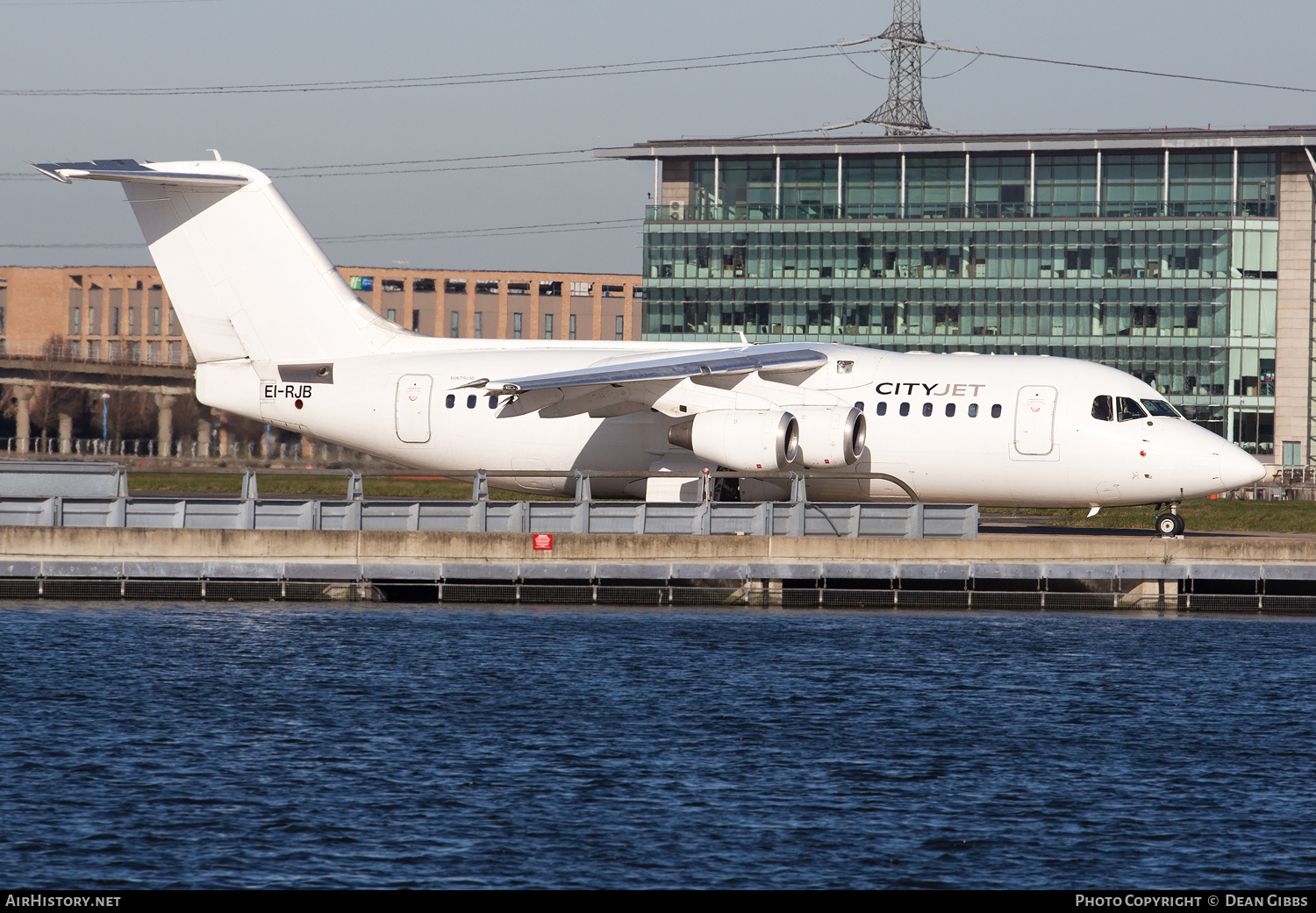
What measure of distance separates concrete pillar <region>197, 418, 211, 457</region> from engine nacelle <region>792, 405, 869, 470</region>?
89.7m

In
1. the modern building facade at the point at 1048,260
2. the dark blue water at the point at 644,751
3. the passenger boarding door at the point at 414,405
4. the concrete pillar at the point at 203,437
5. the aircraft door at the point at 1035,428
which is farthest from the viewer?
the concrete pillar at the point at 203,437

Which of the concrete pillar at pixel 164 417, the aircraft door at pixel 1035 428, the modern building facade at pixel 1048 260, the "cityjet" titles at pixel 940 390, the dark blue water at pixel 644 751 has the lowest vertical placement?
the dark blue water at pixel 644 751

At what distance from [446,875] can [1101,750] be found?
9343 millimetres

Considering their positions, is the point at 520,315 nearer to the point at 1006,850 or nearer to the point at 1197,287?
the point at 1197,287

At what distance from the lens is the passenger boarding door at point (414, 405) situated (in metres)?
34.6

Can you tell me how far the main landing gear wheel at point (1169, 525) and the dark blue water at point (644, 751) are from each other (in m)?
2.32

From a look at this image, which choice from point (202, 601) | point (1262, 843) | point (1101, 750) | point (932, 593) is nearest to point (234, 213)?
point (202, 601)

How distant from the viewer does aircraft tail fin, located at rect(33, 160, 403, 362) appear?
115ft

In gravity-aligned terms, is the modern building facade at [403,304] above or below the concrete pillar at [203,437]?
above

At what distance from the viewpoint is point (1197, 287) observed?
7756 cm

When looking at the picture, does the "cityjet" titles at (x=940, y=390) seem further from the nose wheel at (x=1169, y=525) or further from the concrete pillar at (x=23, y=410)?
the concrete pillar at (x=23, y=410)

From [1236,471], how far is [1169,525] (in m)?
1.72

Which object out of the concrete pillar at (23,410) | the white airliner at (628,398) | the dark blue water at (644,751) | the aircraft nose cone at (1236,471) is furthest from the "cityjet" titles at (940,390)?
the concrete pillar at (23,410)

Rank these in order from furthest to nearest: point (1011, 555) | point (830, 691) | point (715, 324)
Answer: point (715, 324)
point (1011, 555)
point (830, 691)
